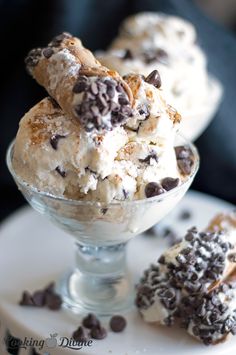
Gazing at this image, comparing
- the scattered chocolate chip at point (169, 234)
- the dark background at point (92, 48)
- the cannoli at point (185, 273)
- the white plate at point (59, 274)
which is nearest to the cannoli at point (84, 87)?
the cannoli at point (185, 273)

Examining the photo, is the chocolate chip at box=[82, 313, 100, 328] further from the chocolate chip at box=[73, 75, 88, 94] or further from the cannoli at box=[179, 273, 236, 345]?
the chocolate chip at box=[73, 75, 88, 94]

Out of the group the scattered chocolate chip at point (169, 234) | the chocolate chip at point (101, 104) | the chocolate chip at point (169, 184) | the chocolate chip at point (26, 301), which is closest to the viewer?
the chocolate chip at point (101, 104)

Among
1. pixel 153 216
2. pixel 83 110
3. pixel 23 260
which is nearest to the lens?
pixel 83 110

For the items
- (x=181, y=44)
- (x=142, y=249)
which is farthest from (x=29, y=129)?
(x=181, y=44)

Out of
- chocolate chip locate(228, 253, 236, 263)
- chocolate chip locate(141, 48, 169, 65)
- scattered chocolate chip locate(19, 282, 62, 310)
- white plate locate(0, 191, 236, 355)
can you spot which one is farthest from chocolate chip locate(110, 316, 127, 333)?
chocolate chip locate(141, 48, 169, 65)

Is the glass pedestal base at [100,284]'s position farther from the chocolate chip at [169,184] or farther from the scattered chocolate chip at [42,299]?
the chocolate chip at [169,184]

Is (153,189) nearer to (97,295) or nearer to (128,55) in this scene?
(97,295)

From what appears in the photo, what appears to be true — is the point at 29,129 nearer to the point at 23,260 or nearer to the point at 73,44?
the point at 73,44
